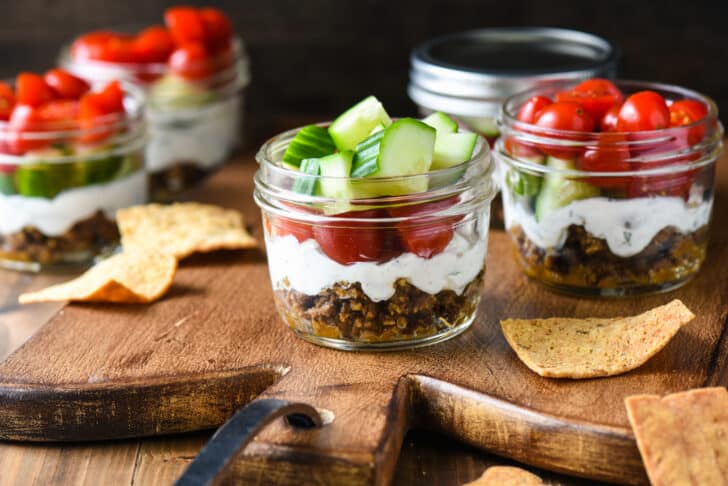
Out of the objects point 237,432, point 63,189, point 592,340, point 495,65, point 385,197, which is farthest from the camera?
point 495,65

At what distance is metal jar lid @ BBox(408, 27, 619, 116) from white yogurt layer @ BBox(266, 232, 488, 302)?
0.81 metres

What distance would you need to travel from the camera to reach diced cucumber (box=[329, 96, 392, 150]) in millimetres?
2359

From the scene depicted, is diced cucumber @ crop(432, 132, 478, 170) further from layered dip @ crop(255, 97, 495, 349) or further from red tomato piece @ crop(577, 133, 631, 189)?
red tomato piece @ crop(577, 133, 631, 189)

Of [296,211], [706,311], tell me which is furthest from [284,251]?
[706,311]

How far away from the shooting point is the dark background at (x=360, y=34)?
403cm

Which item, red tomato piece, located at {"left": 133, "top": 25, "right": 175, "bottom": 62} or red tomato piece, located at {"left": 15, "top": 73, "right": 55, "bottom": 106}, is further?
red tomato piece, located at {"left": 133, "top": 25, "right": 175, "bottom": 62}

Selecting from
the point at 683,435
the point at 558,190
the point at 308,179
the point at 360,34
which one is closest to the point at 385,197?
the point at 308,179

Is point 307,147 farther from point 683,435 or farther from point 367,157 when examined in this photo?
point 683,435

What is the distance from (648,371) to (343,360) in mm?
673

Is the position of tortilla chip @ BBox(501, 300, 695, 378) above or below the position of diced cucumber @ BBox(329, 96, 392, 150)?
below

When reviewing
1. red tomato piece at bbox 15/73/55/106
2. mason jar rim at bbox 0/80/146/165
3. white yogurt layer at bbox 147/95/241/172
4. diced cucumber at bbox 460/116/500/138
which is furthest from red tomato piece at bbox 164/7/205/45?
diced cucumber at bbox 460/116/500/138

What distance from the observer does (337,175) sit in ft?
7.36

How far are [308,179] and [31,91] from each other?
49.9 inches

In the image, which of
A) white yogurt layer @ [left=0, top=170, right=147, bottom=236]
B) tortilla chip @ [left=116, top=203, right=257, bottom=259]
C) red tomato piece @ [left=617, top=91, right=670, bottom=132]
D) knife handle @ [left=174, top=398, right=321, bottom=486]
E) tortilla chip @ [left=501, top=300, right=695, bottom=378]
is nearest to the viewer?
knife handle @ [left=174, top=398, right=321, bottom=486]
